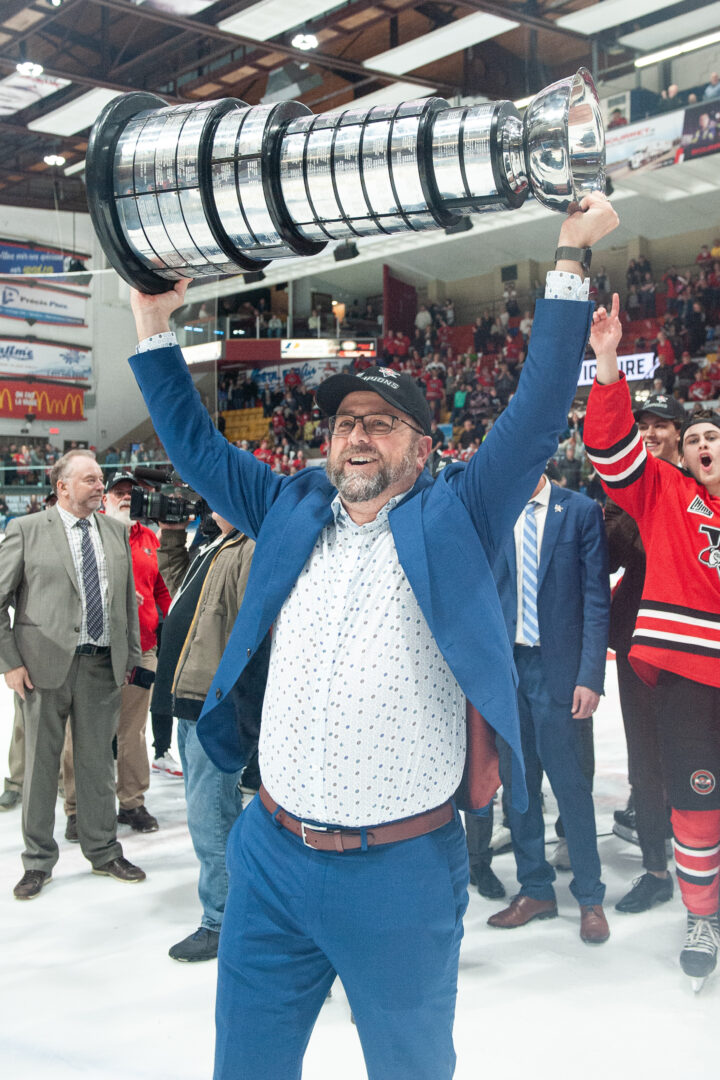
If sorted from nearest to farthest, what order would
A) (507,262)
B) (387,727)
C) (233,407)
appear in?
(387,727)
(507,262)
(233,407)

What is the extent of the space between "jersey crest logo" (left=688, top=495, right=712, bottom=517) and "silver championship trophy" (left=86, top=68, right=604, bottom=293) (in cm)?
166

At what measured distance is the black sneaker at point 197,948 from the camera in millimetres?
2859

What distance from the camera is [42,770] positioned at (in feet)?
11.4

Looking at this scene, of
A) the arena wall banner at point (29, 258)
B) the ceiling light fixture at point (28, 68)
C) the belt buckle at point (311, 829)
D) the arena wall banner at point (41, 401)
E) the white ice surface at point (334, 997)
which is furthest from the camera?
the arena wall banner at point (29, 258)

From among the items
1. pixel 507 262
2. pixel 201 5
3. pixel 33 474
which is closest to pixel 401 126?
pixel 33 474

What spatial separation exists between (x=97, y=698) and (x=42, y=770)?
319mm

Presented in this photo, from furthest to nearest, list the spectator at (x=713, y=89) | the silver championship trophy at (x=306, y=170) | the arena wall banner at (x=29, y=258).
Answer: the arena wall banner at (x=29, y=258)
the spectator at (x=713, y=89)
the silver championship trophy at (x=306, y=170)

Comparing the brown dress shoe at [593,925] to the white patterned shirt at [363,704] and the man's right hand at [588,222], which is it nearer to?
the white patterned shirt at [363,704]

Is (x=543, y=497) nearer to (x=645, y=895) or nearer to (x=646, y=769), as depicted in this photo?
(x=646, y=769)

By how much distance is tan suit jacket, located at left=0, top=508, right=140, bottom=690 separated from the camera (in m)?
3.45

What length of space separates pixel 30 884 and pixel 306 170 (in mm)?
2877

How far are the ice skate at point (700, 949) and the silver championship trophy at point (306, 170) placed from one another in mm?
2238

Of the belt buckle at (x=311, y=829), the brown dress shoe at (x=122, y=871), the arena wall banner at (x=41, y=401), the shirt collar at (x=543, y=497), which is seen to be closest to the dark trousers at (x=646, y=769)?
the shirt collar at (x=543, y=497)

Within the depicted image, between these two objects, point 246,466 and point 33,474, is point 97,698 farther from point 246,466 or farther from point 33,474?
point 33,474
